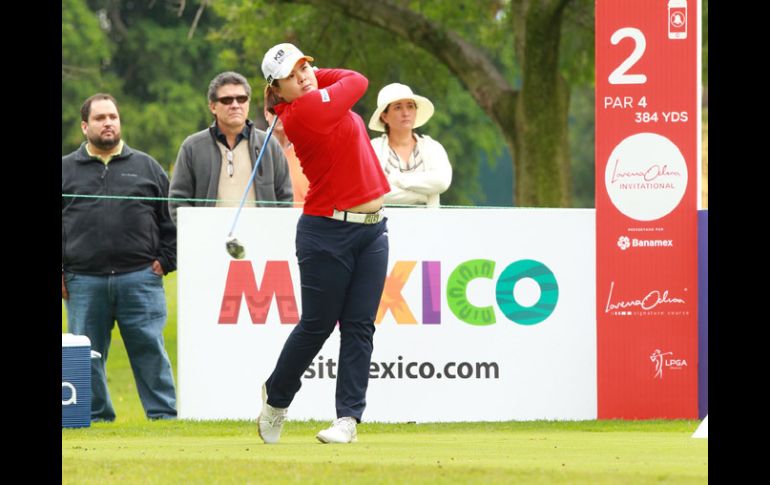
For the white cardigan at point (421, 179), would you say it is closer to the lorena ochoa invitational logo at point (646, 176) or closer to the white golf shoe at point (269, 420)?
the lorena ochoa invitational logo at point (646, 176)

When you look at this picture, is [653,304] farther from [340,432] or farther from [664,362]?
[340,432]

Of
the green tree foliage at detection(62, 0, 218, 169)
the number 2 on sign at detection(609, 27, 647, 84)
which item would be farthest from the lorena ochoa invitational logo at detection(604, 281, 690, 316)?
the green tree foliage at detection(62, 0, 218, 169)

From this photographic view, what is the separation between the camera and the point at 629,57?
10164 mm

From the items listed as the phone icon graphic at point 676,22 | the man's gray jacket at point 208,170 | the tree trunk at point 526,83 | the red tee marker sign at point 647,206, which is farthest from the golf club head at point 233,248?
the tree trunk at point 526,83

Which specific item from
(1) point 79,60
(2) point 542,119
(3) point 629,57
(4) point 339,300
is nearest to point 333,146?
(4) point 339,300

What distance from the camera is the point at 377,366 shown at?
34.0ft

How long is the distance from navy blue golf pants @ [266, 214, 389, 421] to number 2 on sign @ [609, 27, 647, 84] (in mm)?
2583

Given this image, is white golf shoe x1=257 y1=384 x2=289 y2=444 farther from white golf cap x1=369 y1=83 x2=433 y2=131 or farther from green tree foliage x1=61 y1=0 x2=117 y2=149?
green tree foliage x1=61 y1=0 x2=117 y2=149

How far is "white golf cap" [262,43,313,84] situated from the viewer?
25.8 feet

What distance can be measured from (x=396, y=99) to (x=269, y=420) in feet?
10.1

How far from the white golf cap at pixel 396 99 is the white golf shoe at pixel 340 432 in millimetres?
2986

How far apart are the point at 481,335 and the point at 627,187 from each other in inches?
52.9

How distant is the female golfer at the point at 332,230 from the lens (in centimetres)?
790
